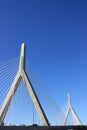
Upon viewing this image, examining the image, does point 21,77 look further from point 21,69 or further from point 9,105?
point 9,105

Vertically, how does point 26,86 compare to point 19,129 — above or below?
above

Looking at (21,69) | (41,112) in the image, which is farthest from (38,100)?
(21,69)

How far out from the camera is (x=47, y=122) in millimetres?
32656

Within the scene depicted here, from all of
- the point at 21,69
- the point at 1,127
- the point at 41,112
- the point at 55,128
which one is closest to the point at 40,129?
the point at 55,128

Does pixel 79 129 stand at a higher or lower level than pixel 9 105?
lower

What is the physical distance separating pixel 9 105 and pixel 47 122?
4455 millimetres

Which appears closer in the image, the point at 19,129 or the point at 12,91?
the point at 19,129

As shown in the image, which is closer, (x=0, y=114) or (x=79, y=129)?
(x=79, y=129)

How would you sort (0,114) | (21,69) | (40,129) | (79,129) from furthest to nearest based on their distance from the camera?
1. (21,69)
2. (0,114)
3. (79,129)
4. (40,129)

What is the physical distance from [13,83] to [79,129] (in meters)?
9.58

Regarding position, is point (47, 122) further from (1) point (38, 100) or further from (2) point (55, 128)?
(2) point (55, 128)

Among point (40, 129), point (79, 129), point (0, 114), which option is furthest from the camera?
point (0, 114)

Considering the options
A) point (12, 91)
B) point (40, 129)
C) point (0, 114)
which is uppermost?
point (12, 91)

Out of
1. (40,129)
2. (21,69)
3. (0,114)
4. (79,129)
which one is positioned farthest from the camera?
(21,69)
